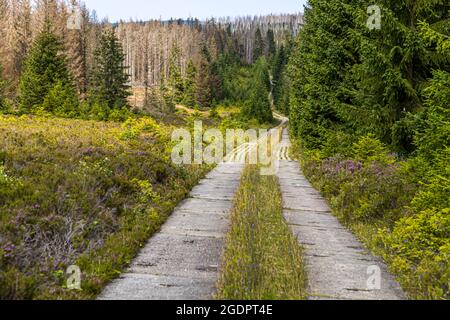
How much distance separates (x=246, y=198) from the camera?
10578mm

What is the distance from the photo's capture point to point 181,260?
6.43m

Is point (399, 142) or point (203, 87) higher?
point (203, 87)

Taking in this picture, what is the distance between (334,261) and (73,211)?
4.95 metres

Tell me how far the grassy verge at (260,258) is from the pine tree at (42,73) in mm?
31011

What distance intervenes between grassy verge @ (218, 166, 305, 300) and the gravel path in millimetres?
286

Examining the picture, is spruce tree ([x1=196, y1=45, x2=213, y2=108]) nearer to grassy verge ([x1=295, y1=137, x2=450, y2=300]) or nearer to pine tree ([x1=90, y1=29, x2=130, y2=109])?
pine tree ([x1=90, y1=29, x2=130, y2=109])

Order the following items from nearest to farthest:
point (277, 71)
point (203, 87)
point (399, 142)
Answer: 1. point (399, 142)
2. point (203, 87)
3. point (277, 71)

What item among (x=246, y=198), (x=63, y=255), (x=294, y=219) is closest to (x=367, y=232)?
(x=294, y=219)

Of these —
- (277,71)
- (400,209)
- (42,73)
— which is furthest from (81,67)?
(277,71)

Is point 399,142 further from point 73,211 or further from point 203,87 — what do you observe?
point 203,87

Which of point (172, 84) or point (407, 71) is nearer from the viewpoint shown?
point (407, 71)

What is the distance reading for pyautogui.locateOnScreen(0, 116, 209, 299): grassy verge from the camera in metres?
5.25

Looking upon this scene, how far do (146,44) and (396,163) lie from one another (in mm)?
94863
